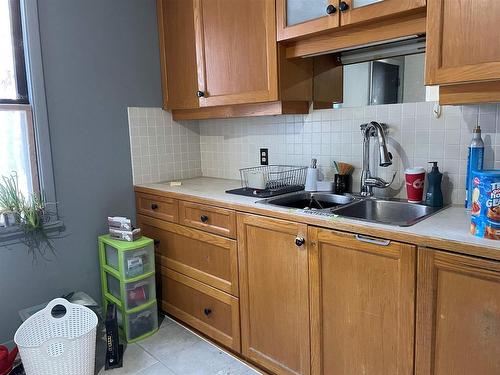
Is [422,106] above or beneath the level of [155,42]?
beneath

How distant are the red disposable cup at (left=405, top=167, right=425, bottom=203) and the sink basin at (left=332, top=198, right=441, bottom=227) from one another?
0.13ft

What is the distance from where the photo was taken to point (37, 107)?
2264 millimetres

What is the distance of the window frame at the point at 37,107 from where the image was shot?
220 cm

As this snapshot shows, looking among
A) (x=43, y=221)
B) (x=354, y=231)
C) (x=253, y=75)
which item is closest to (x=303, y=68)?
(x=253, y=75)

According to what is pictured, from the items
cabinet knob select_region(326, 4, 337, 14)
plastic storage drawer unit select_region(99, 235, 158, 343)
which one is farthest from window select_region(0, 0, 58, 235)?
cabinet knob select_region(326, 4, 337, 14)

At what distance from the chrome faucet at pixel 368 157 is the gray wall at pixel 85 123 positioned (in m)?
1.54

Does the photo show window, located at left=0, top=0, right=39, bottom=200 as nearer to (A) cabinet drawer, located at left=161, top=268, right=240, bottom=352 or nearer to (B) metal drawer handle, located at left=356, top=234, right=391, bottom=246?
(A) cabinet drawer, located at left=161, top=268, right=240, bottom=352

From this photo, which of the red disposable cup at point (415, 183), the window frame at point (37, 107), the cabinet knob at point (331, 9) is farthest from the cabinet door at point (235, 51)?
the window frame at point (37, 107)

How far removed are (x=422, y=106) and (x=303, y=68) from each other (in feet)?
2.17

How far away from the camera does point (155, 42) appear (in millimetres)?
2742

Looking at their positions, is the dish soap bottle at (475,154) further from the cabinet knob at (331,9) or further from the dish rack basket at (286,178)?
the dish rack basket at (286,178)

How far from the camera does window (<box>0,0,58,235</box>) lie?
2203 millimetres

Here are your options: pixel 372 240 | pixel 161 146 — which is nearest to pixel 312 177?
pixel 372 240

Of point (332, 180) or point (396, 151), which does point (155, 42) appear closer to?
point (332, 180)
